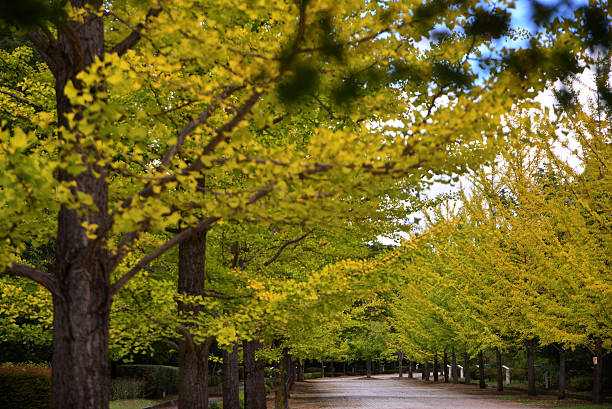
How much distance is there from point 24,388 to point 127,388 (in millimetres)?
10494

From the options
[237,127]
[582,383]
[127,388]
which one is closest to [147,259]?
[237,127]

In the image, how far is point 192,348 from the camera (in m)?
9.73

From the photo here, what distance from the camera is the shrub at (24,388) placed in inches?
604

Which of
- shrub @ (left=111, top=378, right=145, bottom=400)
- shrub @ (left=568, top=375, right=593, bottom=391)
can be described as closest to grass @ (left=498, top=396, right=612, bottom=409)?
shrub @ (left=568, top=375, right=593, bottom=391)

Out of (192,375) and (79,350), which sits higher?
(79,350)

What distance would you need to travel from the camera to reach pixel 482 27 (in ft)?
12.3

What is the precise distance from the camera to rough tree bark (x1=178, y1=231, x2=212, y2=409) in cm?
979

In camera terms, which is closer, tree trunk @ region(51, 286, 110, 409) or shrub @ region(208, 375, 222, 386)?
tree trunk @ region(51, 286, 110, 409)

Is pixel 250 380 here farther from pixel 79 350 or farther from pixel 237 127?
pixel 237 127

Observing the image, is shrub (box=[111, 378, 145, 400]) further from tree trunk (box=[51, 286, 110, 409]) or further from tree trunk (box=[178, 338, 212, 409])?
tree trunk (box=[51, 286, 110, 409])

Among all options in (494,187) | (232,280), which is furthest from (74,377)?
(494,187)

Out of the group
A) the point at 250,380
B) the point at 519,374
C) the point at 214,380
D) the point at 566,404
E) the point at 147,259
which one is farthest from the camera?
the point at 519,374

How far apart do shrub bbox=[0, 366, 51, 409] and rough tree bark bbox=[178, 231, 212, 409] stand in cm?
803

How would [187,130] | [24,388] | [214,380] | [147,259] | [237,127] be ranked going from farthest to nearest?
[214,380] → [24,388] → [187,130] → [147,259] → [237,127]
